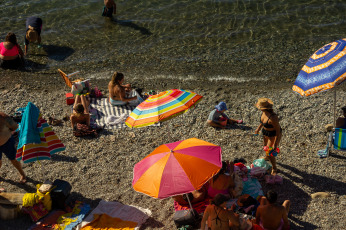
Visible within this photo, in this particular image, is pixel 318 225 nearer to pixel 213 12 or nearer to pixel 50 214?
pixel 50 214

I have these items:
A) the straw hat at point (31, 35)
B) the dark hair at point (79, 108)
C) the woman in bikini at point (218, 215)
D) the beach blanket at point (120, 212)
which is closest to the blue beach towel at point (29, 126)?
the beach blanket at point (120, 212)

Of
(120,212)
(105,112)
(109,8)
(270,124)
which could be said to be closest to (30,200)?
(120,212)

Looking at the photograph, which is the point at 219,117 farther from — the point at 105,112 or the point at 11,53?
the point at 11,53

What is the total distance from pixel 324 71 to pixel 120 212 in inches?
190

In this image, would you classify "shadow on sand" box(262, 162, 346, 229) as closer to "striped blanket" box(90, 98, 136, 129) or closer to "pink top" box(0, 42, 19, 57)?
"striped blanket" box(90, 98, 136, 129)

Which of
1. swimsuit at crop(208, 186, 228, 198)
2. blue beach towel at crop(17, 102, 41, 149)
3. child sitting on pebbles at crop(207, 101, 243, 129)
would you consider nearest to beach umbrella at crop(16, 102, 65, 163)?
blue beach towel at crop(17, 102, 41, 149)

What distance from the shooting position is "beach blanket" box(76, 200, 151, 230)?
7770 millimetres

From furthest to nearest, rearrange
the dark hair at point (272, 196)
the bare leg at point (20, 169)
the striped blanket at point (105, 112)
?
1. the striped blanket at point (105, 112)
2. the bare leg at point (20, 169)
3. the dark hair at point (272, 196)

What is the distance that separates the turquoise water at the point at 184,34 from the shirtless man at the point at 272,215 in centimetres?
743

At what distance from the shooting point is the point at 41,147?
27.3 feet

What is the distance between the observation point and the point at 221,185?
780cm

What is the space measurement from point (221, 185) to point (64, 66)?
31.3 feet

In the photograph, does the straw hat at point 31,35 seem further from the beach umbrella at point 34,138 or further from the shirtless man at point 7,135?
the beach umbrella at point 34,138

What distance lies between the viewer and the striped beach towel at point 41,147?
8.19m
